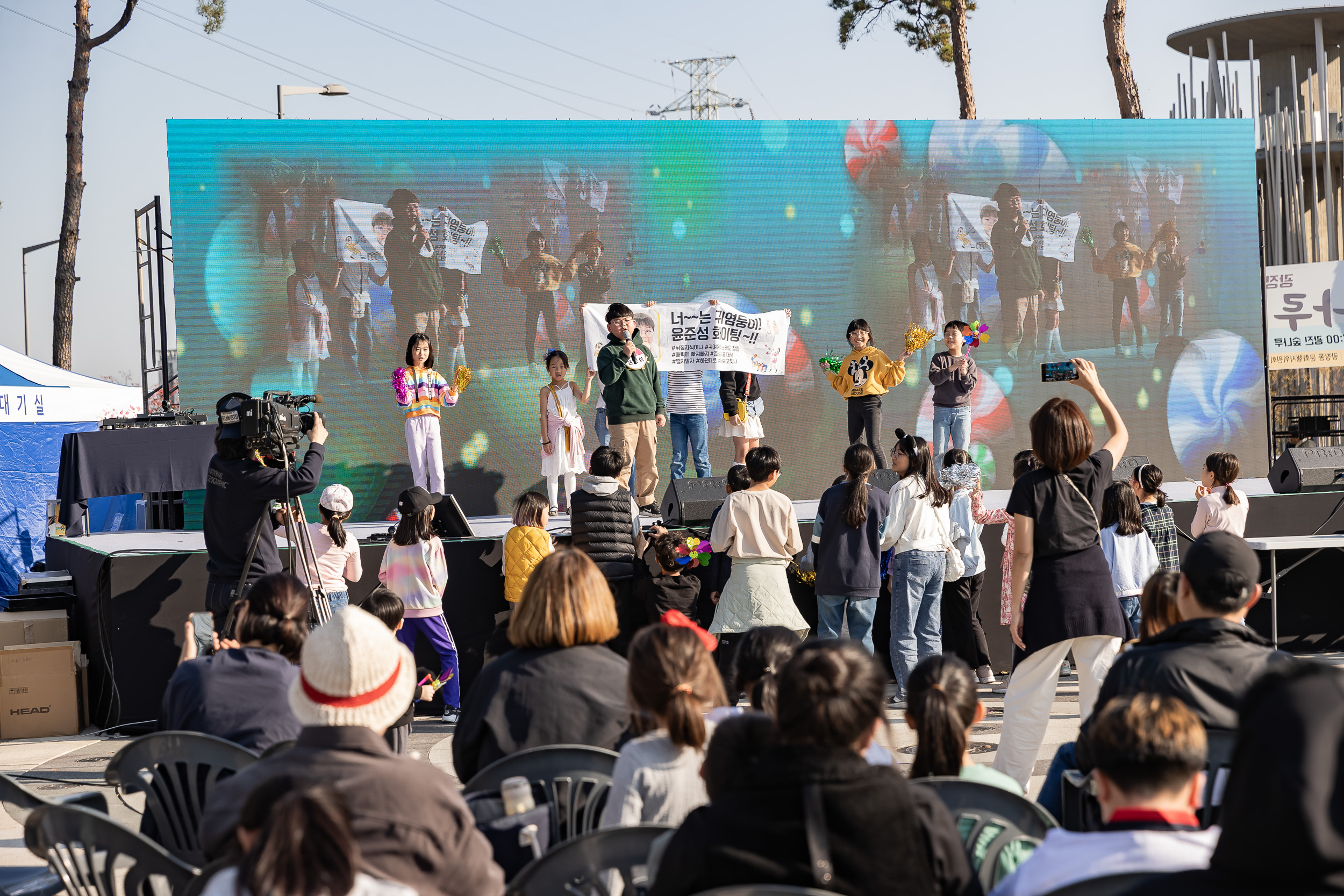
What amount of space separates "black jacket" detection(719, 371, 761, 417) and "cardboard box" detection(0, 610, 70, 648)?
557cm

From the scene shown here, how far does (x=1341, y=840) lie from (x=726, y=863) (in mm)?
920

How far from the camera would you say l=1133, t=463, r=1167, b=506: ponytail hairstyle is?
23.9 feet

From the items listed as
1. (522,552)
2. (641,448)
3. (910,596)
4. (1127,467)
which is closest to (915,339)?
(1127,467)

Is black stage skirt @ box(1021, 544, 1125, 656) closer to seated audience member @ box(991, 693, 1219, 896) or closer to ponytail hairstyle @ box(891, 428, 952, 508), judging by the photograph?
ponytail hairstyle @ box(891, 428, 952, 508)

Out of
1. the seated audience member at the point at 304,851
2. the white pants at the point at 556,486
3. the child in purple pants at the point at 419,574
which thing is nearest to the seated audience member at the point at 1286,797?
the seated audience member at the point at 304,851

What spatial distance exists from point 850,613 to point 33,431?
393 inches

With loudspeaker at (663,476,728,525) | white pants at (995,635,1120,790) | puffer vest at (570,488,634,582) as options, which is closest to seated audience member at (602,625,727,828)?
white pants at (995,635,1120,790)

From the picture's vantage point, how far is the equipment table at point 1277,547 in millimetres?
7609

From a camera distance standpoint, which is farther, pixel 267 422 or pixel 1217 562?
pixel 267 422

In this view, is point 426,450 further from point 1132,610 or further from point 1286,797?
point 1286,797

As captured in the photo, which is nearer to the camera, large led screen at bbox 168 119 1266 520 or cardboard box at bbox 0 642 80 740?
cardboard box at bbox 0 642 80 740

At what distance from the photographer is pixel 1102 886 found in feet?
6.06

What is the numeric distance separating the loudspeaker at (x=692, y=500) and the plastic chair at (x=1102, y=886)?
6157 millimetres

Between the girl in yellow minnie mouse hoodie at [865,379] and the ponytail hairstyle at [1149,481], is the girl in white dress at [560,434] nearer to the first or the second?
the girl in yellow minnie mouse hoodie at [865,379]
